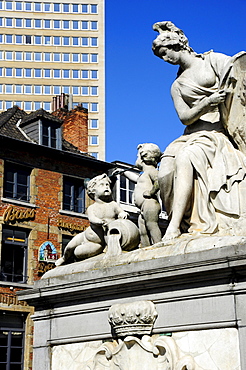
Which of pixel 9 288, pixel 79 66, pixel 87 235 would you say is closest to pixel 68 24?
pixel 79 66

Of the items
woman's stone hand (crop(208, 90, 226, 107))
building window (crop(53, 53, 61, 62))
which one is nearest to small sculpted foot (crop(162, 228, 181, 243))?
woman's stone hand (crop(208, 90, 226, 107))

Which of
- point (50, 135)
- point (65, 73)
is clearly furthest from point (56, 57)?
point (50, 135)

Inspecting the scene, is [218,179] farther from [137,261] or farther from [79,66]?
[79,66]

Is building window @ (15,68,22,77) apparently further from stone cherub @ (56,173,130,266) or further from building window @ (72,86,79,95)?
stone cherub @ (56,173,130,266)

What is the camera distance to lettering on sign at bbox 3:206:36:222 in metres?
31.3

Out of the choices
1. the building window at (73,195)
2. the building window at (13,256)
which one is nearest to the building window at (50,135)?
the building window at (73,195)

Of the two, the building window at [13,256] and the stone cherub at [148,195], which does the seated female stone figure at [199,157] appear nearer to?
the stone cherub at [148,195]

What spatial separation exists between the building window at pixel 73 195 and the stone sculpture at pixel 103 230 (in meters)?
25.7

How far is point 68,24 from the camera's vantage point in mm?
102250

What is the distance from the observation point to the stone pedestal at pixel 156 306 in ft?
20.8

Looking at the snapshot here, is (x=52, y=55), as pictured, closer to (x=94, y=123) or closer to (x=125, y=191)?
(x=94, y=123)

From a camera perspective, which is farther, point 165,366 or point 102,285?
point 102,285

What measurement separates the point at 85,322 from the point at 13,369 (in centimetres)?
2367

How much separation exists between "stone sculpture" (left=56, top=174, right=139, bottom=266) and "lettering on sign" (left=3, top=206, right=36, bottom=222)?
22797mm
